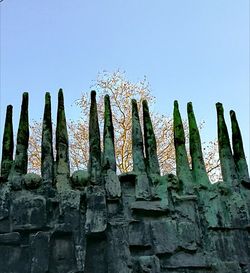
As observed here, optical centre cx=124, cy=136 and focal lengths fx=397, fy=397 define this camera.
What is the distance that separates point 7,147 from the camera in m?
4.96

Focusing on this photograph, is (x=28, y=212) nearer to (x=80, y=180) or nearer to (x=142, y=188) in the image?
(x=80, y=180)

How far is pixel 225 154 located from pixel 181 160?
0.62 metres

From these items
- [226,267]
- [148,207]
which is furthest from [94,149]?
[226,267]

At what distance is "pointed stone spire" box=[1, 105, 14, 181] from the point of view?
4816mm

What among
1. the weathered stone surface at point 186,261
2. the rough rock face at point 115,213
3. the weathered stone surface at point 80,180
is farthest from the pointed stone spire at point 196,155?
the weathered stone surface at point 80,180

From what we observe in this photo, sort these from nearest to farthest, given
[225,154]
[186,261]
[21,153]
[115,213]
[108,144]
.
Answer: [186,261] → [115,213] → [21,153] → [108,144] → [225,154]

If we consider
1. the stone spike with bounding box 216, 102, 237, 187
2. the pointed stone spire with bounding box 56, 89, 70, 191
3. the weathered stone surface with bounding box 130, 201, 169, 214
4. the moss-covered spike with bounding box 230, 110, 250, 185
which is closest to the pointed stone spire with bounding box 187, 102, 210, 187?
the stone spike with bounding box 216, 102, 237, 187

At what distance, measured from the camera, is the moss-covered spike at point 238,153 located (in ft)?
17.0

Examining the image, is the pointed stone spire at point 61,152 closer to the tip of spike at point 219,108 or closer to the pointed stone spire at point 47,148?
the pointed stone spire at point 47,148

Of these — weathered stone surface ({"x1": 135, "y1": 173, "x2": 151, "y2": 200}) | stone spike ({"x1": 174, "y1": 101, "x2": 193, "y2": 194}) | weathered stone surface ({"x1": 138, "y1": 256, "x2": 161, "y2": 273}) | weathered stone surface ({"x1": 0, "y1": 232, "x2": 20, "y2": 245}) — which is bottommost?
weathered stone surface ({"x1": 138, "y1": 256, "x2": 161, "y2": 273})

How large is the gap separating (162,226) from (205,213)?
59 cm

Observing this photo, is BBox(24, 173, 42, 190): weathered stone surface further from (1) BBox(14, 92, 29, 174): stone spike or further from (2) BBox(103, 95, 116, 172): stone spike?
(2) BBox(103, 95, 116, 172): stone spike

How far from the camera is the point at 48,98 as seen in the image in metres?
5.27

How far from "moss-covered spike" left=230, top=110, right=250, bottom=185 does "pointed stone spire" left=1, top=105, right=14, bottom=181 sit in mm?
2923
